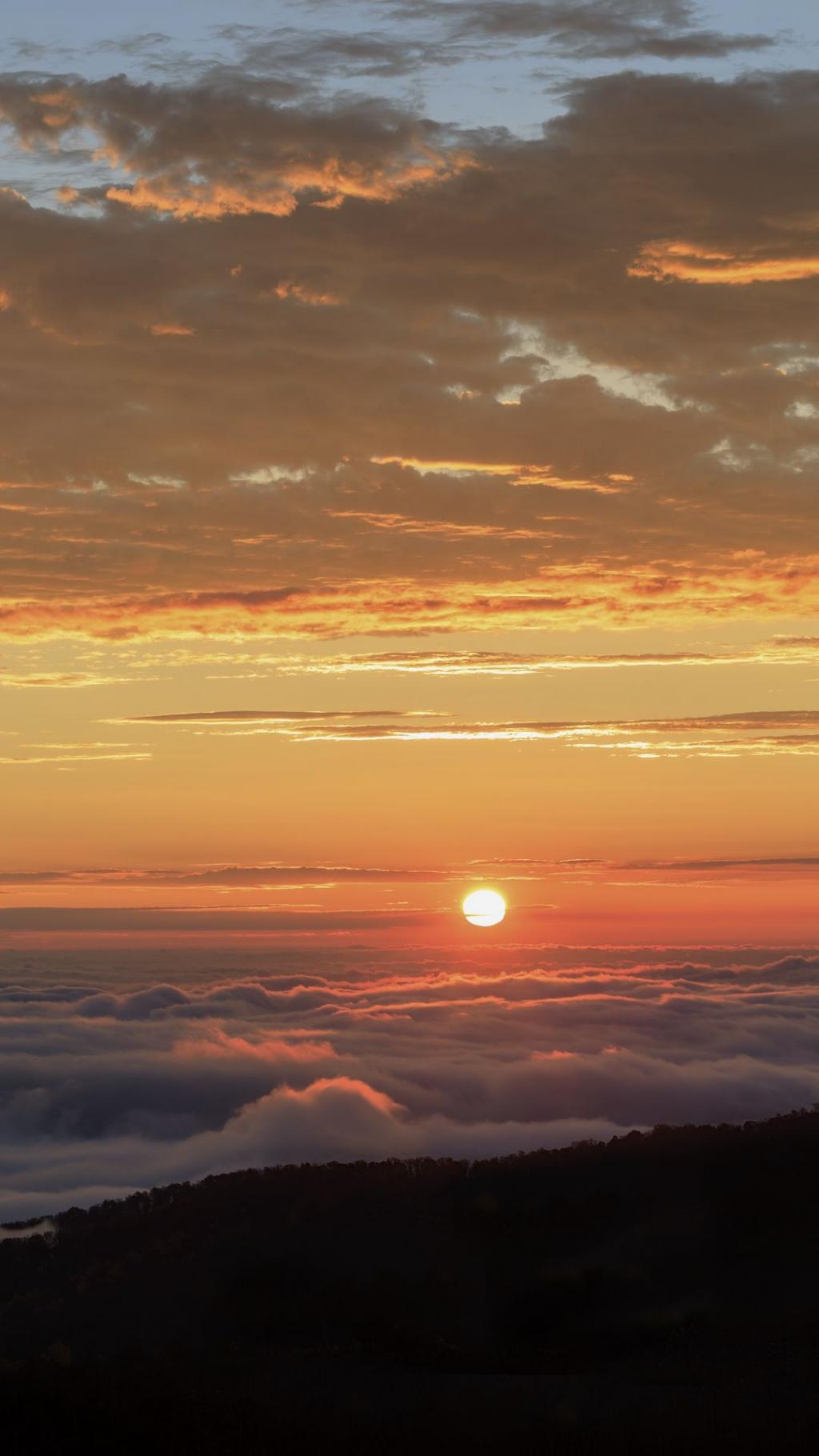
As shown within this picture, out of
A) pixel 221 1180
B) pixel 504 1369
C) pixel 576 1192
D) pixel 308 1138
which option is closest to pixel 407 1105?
pixel 308 1138

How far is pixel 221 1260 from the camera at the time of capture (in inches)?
1571

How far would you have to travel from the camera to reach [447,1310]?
1353 inches

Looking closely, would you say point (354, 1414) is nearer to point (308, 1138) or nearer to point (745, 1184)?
point (745, 1184)

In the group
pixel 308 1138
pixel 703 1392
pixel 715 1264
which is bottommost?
pixel 703 1392

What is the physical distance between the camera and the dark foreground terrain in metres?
22.2

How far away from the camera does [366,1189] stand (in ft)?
147

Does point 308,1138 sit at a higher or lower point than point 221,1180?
higher

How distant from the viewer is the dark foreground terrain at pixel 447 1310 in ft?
72.9

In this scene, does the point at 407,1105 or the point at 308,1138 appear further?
the point at 407,1105

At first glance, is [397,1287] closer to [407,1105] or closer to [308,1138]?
[308,1138]

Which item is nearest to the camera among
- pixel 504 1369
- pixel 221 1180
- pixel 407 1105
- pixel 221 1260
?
pixel 504 1369

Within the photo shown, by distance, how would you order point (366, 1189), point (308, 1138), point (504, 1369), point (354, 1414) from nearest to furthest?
1. point (354, 1414)
2. point (504, 1369)
3. point (366, 1189)
4. point (308, 1138)

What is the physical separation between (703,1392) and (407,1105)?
13989 cm

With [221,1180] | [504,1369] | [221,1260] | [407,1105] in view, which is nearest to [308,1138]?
[407,1105]
